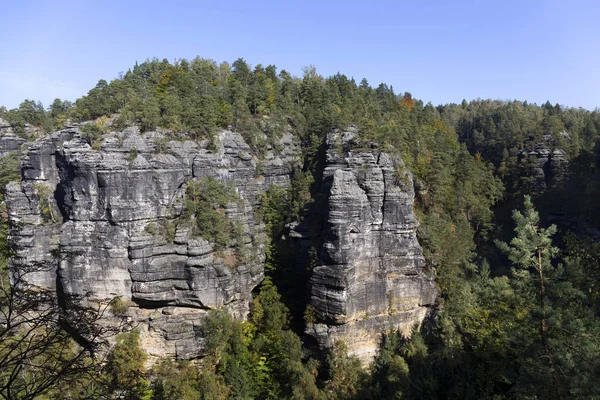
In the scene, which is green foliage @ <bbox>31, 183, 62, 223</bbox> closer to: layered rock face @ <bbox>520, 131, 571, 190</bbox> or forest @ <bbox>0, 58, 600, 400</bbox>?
forest @ <bbox>0, 58, 600, 400</bbox>

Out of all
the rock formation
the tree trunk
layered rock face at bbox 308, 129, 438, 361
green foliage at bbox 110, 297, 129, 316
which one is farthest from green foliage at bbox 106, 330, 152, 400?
the tree trunk

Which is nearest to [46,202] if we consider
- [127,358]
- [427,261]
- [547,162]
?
[127,358]

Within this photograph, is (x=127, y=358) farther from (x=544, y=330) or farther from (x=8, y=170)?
(x=8, y=170)

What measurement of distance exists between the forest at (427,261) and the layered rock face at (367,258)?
4.33 feet

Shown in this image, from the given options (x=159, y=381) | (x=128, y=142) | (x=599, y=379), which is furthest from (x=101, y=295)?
(x=599, y=379)

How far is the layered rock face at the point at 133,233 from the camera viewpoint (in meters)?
25.5

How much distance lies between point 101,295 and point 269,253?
44.0ft

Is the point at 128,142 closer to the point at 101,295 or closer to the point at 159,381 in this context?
the point at 101,295

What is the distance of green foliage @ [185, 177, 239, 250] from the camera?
91.5ft

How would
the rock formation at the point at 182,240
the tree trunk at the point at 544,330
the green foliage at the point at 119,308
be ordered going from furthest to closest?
the rock formation at the point at 182,240, the green foliage at the point at 119,308, the tree trunk at the point at 544,330

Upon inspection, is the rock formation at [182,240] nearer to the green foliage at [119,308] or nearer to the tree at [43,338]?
the green foliage at [119,308]

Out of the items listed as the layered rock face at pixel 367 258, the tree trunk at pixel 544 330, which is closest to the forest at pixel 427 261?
the tree trunk at pixel 544 330

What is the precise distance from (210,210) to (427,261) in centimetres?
1753

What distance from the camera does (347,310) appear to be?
27.0 m
